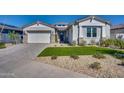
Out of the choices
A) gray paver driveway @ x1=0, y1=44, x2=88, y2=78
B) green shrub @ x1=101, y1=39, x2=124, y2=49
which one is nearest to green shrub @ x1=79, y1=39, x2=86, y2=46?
green shrub @ x1=101, y1=39, x2=124, y2=49

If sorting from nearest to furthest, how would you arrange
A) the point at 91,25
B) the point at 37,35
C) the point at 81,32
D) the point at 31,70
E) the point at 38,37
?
the point at 31,70 < the point at 37,35 < the point at 38,37 < the point at 91,25 < the point at 81,32

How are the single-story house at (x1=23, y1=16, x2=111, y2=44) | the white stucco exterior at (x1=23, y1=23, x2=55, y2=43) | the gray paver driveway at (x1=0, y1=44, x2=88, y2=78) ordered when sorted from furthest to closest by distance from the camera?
the single-story house at (x1=23, y1=16, x2=111, y2=44), the white stucco exterior at (x1=23, y1=23, x2=55, y2=43), the gray paver driveway at (x1=0, y1=44, x2=88, y2=78)

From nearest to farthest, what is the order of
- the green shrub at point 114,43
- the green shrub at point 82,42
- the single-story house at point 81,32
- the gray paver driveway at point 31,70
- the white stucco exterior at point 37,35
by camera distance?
the gray paver driveway at point 31,70 < the green shrub at point 114,43 < the white stucco exterior at point 37,35 < the green shrub at point 82,42 < the single-story house at point 81,32

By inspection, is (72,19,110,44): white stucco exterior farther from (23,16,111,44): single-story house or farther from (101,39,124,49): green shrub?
(101,39,124,49): green shrub

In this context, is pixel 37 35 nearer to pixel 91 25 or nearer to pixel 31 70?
pixel 91 25

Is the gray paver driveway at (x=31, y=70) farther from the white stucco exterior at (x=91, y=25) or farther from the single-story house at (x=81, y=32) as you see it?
the white stucco exterior at (x=91, y=25)

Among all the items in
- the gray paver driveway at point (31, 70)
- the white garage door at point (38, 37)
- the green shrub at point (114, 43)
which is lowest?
the gray paver driveway at point (31, 70)

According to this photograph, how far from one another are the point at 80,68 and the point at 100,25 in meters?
10.6

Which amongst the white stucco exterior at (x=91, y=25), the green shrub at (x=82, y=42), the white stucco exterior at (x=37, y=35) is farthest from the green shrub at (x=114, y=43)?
the white stucco exterior at (x=37, y=35)

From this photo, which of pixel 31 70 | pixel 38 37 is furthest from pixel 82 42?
pixel 31 70
